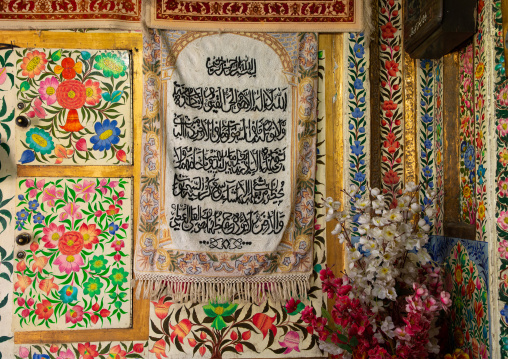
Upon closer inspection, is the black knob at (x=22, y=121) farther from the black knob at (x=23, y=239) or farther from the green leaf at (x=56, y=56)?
the black knob at (x=23, y=239)

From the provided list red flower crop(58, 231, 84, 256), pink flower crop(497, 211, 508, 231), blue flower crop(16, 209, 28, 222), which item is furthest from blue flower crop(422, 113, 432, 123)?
blue flower crop(16, 209, 28, 222)

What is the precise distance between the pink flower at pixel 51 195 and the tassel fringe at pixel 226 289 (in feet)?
1.86

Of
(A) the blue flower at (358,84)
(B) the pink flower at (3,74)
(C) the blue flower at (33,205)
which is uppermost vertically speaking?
(B) the pink flower at (3,74)

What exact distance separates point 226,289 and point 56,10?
5.27 ft

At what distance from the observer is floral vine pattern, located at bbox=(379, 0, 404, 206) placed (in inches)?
73.7

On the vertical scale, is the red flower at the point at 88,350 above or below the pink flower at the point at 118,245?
below

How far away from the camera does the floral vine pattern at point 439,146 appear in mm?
1754

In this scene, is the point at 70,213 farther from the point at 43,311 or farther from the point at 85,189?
the point at 43,311

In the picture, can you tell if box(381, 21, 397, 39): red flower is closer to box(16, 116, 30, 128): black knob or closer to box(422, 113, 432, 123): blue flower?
box(422, 113, 432, 123): blue flower

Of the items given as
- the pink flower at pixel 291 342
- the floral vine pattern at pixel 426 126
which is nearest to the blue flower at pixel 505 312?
the floral vine pattern at pixel 426 126

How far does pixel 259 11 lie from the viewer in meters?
1.85

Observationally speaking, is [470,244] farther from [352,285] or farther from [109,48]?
[109,48]

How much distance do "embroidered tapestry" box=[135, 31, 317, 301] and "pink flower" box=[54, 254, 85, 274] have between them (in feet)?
1.02

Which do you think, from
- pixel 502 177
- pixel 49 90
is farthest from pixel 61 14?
pixel 502 177
